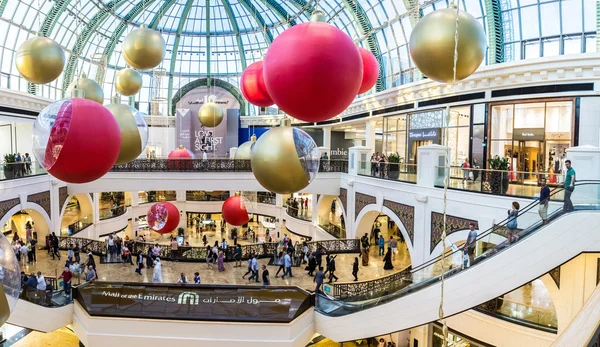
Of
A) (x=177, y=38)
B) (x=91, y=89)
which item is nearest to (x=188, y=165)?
(x=91, y=89)

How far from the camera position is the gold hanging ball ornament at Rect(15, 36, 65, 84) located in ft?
14.2

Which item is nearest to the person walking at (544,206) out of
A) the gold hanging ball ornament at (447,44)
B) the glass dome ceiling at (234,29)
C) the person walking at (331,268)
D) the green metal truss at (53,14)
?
the glass dome ceiling at (234,29)

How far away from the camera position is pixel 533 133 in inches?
512

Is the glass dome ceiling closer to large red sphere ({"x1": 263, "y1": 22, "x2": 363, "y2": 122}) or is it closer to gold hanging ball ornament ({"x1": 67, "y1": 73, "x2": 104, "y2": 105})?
gold hanging ball ornament ({"x1": 67, "y1": 73, "x2": 104, "y2": 105})

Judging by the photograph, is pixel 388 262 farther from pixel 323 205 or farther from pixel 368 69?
pixel 368 69

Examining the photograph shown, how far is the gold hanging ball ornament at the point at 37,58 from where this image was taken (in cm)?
434

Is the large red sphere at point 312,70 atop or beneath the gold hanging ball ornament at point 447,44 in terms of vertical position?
beneath

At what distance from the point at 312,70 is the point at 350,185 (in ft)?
47.9

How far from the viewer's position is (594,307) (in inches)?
79.6

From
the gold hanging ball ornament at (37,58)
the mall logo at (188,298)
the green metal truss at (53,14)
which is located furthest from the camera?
the green metal truss at (53,14)

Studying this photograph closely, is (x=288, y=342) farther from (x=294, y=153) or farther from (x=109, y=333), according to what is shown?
(x=294, y=153)

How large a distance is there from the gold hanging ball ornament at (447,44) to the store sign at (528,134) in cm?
1146

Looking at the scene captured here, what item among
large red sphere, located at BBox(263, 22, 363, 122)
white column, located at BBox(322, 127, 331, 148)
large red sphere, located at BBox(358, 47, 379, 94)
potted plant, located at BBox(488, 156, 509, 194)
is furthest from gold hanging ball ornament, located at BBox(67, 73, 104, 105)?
white column, located at BBox(322, 127, 331, 148)

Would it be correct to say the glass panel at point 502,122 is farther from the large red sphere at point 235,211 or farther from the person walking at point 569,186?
the large red sphere at point 235,211
